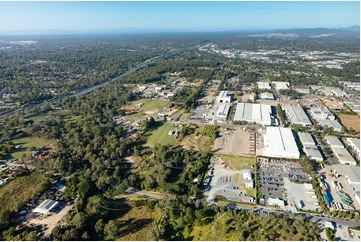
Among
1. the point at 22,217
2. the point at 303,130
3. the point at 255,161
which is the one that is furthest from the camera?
the point at 303,130

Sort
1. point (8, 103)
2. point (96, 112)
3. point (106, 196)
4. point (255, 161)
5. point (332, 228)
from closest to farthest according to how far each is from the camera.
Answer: point (332, 228), point (106, 196), point (255, 161), point (96, 112), point (8, 103)

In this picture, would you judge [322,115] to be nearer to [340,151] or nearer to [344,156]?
[340,151]

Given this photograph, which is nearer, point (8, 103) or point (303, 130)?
point (303, 130)

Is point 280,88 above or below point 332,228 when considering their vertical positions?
above

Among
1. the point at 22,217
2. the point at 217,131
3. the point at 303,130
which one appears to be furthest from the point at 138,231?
the point at 303,130

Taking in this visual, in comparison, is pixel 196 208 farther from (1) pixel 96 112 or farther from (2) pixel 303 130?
(1) pixel 96 112

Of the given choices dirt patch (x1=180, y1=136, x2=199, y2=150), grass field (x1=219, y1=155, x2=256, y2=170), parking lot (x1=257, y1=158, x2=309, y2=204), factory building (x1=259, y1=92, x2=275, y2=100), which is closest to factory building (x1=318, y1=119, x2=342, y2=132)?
parking lot (x1=257, y1=158, x2=309, y2=204)

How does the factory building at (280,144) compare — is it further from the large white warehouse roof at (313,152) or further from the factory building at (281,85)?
the factory building at (281,85)

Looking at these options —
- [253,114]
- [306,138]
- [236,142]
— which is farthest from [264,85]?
[236,142]
